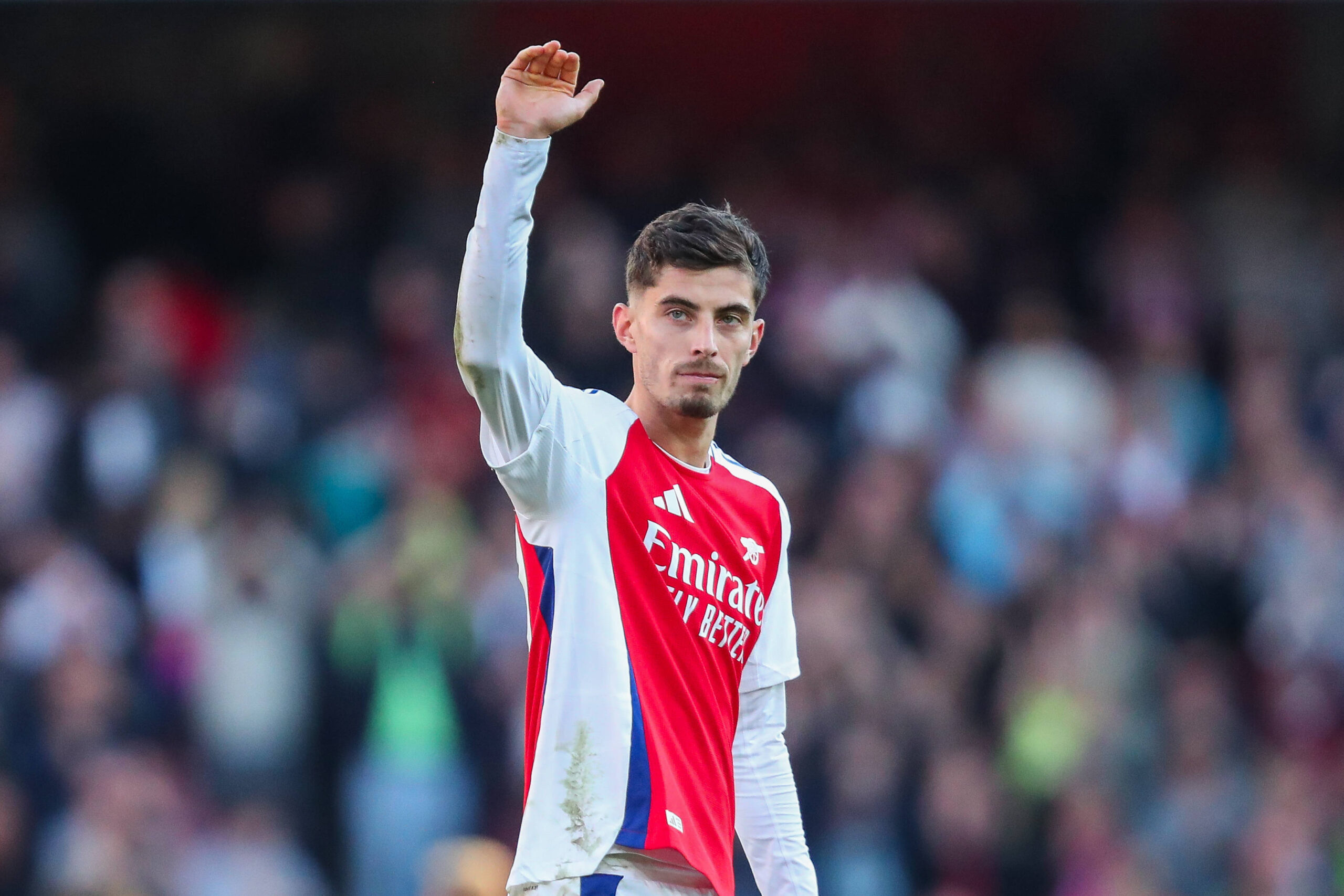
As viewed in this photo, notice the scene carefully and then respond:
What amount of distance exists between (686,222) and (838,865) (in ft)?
18.8

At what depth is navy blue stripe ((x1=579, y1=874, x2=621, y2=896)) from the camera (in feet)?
12.9

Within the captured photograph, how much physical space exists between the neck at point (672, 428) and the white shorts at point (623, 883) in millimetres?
962

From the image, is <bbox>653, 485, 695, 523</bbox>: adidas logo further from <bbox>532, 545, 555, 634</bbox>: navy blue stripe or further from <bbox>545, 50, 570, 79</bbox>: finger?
<bbox>545, 50, 570, 79</bbox>: finger

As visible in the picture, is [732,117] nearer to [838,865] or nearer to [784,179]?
[784,179]

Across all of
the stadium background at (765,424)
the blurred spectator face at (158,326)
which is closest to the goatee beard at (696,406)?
the stadium background at (765,424)

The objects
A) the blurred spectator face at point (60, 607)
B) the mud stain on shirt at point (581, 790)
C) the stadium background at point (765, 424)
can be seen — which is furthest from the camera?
the blurred spectator face at point (60, 607)

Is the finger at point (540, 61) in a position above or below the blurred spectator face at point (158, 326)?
below

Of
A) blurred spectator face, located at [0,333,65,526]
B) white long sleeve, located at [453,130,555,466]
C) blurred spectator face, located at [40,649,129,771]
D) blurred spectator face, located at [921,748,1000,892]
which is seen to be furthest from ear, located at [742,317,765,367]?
blurred spectator face, located at [0,333,65,526]

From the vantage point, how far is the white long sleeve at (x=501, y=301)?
3850 millimetres

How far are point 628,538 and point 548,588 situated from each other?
218 mm

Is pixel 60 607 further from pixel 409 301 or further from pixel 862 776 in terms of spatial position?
pixel 862 776

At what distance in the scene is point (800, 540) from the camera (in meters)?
10.5

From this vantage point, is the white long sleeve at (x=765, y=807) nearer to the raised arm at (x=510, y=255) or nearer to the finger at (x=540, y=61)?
the raised arm at (x=510, y=255)

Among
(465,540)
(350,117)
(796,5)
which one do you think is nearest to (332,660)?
(465,540)
